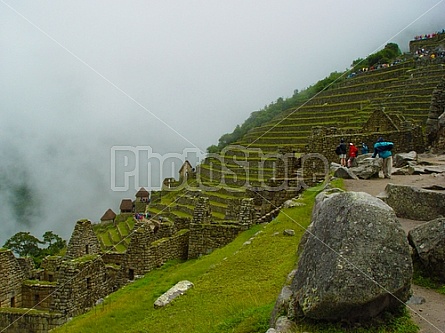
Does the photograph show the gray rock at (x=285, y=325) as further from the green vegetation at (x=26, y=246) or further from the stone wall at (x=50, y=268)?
the green vegetation at (x=26, y=246)

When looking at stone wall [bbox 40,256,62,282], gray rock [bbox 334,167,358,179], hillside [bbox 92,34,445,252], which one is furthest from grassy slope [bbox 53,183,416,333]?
hillside [bbox 92,34,445,252]

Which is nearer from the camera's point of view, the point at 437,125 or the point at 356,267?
the point at 356,267

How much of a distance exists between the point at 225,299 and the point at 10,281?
8.67 meters

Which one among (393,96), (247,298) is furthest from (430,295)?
(393,96)

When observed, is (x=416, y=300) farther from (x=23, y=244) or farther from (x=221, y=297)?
(x=23, y=244)

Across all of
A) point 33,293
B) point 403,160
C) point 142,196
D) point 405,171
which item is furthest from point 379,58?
point 33,293

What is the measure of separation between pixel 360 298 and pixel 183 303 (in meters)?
4.35

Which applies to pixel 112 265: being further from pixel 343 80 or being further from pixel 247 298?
pixel 343 80

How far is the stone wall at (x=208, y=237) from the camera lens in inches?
582

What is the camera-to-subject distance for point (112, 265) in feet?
48.1

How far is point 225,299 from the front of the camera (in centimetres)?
743

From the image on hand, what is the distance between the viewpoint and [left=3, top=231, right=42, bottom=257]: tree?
34.1 meters

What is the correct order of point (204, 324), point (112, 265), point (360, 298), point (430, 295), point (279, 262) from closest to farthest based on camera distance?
point (360, 298), point (430, 295), point (204, 324), point (279, 262), point (112, 265)

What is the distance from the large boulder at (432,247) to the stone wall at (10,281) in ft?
38.4
